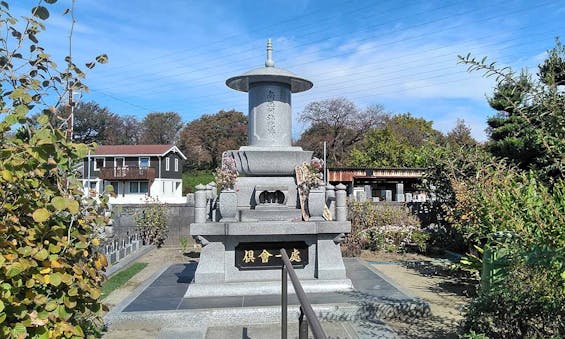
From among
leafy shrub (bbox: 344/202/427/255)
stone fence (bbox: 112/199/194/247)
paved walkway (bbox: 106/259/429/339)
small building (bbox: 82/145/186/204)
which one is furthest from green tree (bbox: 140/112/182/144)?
paved walkway (bbox: 106/259/429/339)

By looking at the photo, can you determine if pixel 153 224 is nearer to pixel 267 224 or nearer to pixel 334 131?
pixel 267 224

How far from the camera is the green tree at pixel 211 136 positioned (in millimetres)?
45469

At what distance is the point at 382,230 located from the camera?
1164 cm

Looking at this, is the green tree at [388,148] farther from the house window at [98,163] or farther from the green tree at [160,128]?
the green tree at [160,128]

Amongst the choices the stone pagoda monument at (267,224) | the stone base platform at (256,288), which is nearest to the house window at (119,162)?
the stone pagoda monument at (267,224)

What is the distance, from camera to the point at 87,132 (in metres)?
47.9

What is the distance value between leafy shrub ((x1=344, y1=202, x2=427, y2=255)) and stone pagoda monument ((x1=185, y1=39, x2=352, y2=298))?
4430 mm

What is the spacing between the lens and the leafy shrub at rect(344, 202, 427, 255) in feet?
37.1

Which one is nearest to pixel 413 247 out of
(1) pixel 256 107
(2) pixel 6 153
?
(1) pixel 256 107

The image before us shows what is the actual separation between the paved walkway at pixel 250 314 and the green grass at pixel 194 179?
3347cm

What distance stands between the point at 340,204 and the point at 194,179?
37.3 metres

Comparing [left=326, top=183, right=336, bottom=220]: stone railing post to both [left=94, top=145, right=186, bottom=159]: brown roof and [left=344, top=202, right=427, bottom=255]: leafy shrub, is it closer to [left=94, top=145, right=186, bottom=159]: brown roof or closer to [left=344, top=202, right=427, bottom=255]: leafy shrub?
[left=344, top=202, right=427, bottom=255]: leafy shrub

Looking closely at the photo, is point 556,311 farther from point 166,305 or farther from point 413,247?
point 413,247

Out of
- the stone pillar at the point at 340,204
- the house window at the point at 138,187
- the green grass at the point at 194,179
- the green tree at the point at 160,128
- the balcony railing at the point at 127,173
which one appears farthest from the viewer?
the green tree at the point at 160,128
